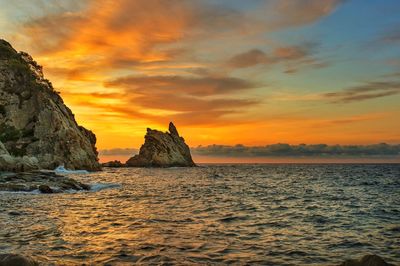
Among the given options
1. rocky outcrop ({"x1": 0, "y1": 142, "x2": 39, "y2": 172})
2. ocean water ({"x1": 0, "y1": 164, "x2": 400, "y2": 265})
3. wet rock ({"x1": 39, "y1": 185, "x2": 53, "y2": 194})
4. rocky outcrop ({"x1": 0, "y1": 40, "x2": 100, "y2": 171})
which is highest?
rocky outcrop ({"x1": 0, "y1": 40, "x2": 100, "y2": 171})

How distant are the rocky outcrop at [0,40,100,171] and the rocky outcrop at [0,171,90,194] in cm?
5404

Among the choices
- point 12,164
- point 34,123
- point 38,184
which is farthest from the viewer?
point 34,123

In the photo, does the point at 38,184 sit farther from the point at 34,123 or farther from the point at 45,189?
the point at 34,123

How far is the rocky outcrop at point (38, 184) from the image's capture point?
47.8 metres

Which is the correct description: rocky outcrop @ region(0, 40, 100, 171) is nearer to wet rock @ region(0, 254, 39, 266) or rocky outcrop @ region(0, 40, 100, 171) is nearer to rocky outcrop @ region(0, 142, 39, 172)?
rocky outcrop @ region(0, 142, 39, 172)

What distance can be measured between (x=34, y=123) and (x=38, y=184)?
72.9 metres

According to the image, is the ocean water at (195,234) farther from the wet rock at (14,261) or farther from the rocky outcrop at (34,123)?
the rocky outcrop at (34,123)

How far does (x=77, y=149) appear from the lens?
409 ft

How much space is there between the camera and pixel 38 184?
171ft

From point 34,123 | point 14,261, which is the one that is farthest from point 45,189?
point 34,123

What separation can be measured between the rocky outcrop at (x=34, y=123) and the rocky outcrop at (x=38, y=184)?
54.0 m

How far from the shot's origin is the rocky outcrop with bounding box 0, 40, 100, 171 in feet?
367

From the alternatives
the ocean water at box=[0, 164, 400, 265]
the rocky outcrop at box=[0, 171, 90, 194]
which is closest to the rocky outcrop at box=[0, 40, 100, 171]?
the rocky outcrop at box=[0, 171, 90, 194]

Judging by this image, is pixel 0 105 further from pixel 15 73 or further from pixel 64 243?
pixel 64 243
